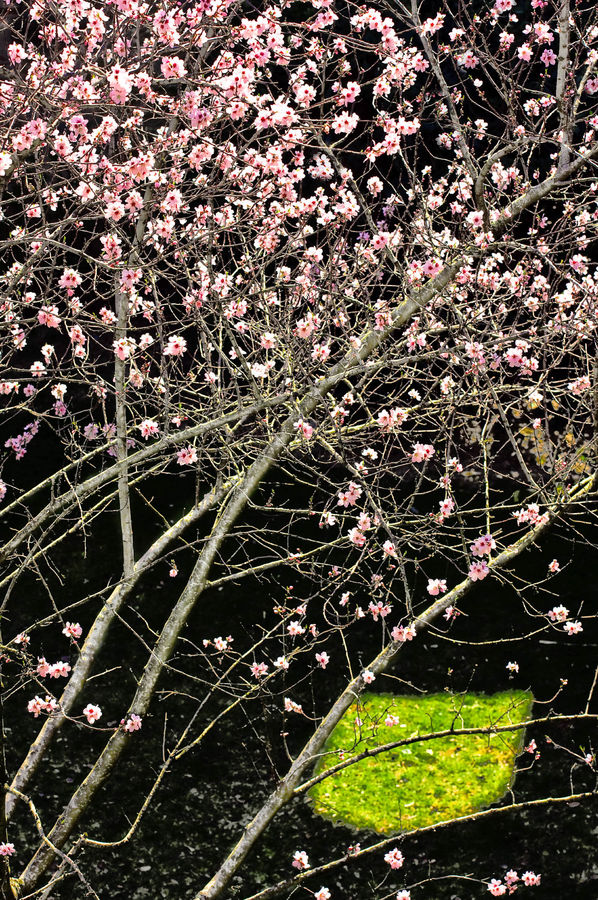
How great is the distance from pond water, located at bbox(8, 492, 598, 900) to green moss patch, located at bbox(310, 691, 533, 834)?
0.58ft

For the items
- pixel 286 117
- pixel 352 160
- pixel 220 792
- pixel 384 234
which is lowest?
pixel 220 792

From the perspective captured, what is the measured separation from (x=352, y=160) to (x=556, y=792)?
35.4 ft

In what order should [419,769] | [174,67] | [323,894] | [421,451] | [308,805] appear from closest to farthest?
[174,67] < [421,451] < [323,894] < [308,805] < [419,769]

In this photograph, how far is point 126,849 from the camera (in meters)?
7.61

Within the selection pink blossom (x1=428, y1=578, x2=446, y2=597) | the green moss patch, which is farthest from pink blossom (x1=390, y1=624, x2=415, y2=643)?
the green moss patch

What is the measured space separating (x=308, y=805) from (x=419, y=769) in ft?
3.42

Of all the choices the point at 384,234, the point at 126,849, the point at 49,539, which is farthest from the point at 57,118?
the point at 49,539

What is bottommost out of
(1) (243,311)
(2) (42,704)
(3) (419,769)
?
(3) (419,769)

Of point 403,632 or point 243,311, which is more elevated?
point 243,311

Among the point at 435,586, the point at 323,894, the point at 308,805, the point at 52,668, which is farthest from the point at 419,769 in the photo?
the point at 52,668

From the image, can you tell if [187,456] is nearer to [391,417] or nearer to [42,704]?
[391,417]

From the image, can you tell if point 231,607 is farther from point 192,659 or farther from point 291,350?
point 291,350

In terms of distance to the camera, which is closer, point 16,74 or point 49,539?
point 16,74

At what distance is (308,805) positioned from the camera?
813 cm
